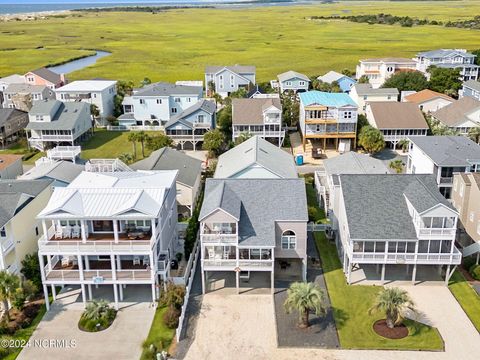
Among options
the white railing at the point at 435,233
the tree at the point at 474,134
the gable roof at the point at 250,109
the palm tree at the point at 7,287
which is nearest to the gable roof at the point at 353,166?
the white railing at the point at 435,233

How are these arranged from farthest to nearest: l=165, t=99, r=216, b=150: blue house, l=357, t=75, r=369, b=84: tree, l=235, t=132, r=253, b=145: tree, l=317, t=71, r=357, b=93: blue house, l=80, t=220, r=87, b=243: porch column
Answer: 1. l=357, t=75, r=369, b=84: tree
2. l=317, t=71, r=357, b=93: blue house
3. l=165, t=99, r=216, b=150: blue house
4. l=235, t=132, r=253, b=145: tree
5. l=80, t=220, r=87, b=243: porch column

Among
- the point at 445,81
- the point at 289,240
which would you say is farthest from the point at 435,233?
the point at 445,81

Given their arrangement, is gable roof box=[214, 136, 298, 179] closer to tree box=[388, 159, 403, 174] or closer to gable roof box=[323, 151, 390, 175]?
gable roof box=[323, 151, 390, 175]

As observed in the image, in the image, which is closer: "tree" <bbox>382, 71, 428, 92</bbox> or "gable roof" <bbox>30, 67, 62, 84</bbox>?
"tree" <bbox>382, 71, 428, 92</bbox>

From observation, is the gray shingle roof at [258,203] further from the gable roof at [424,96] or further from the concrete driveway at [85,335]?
the gable roof at [424,96]

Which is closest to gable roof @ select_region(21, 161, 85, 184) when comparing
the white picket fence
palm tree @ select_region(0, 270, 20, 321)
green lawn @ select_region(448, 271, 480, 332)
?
the white picket fence

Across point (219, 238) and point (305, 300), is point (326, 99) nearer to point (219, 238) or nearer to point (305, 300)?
point (219, 238)
